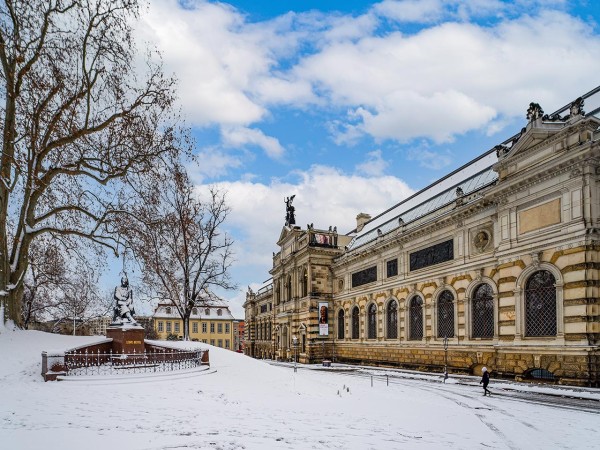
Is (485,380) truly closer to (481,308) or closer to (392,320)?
(481,308)

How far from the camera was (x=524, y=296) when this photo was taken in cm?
2591

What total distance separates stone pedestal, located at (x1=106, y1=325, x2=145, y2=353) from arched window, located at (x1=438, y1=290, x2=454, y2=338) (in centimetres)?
2133

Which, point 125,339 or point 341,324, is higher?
point 125,339

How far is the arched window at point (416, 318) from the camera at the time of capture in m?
37.1

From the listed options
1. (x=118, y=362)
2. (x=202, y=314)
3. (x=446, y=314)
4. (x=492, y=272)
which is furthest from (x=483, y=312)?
(x=202, y=314)

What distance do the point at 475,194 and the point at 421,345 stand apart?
12411 millimetres

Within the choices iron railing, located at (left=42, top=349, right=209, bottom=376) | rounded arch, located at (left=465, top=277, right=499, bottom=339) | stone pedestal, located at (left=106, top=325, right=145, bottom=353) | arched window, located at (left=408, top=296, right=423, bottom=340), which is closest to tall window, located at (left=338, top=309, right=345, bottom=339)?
arched window, located at (left=408, top=296, right=423, bottom=340)

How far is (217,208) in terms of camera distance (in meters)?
38.0

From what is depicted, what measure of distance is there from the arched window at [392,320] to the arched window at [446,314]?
6347mm

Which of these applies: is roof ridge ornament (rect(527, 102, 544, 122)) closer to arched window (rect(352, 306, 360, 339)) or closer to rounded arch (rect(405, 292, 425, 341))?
rounded arch (rect(405, 292, 425, 341))

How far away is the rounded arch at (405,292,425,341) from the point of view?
36875mm

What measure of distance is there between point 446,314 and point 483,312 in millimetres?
4187

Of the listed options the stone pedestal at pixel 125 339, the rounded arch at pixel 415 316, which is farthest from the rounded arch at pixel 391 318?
the stone pedestal at pixel 125 339

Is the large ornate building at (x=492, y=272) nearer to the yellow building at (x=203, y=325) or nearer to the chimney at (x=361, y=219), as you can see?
the chimney at (x=361, y=219)
